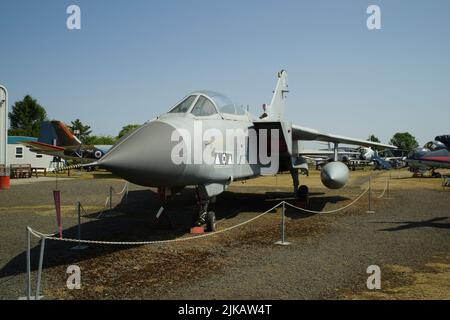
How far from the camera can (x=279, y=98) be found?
1759 cm

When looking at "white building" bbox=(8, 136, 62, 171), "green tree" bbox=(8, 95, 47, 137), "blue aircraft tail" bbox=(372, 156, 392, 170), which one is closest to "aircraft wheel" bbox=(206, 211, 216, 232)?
"white building" bbox=(8, 136, 62, 171)

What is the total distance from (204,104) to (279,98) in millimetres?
10017

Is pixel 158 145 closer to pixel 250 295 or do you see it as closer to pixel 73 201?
pixel 250 295

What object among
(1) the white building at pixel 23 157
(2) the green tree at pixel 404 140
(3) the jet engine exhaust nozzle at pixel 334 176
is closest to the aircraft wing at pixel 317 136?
(3) the jet engine exhaust nozzle at pixel 334 176

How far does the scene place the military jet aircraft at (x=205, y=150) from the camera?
577 cm

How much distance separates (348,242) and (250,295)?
3.85 metres

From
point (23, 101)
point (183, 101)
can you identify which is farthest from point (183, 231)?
point (23, 101)

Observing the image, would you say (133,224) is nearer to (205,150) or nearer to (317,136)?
(205,150)

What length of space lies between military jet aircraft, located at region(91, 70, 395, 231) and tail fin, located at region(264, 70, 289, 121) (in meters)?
3.31

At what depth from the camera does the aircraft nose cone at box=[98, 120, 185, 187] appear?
17.9 feet

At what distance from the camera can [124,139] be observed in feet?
19.4

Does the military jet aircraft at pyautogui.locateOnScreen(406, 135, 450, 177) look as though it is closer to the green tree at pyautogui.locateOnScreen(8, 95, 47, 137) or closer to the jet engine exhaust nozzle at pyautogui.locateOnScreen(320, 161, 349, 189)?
the jet engine exhaust nozzle at pyautogui.locateOnScreen(320, 161, 349, 189)

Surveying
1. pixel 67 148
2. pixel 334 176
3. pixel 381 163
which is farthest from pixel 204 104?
pixel 381 163

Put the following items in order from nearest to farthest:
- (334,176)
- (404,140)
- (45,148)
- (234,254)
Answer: (234,254), (334,176), (45,148), (404,140)
